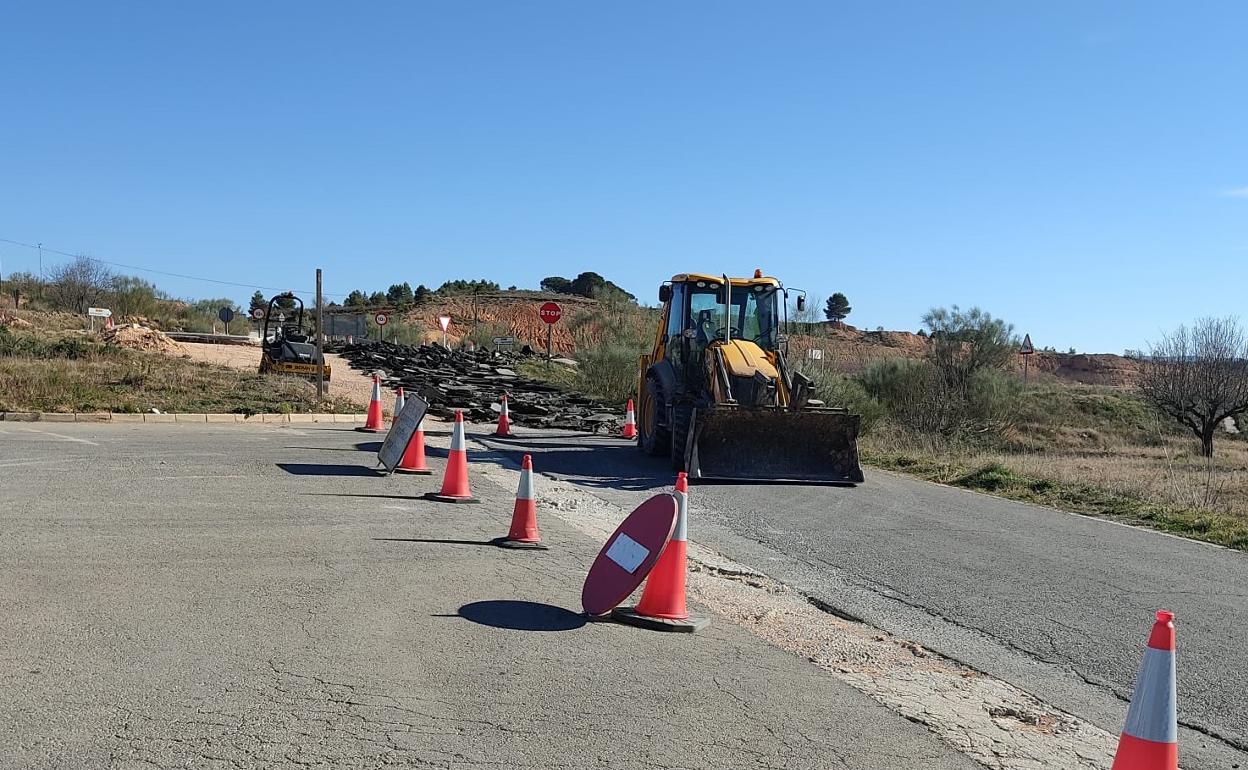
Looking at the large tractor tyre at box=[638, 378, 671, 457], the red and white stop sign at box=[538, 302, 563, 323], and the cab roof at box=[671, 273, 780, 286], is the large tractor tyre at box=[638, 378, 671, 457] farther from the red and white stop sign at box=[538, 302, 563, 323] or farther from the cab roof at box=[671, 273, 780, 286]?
the red and white stop sign at box=[538, 302, 563, 323]

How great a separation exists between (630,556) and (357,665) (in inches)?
73.0

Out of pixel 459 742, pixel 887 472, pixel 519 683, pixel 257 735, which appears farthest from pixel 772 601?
pixel 887 472

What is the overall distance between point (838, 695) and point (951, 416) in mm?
27540

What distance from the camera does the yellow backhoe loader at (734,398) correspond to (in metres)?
14.7

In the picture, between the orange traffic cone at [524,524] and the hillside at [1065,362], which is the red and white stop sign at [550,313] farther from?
A: the hillside at [1065,362]

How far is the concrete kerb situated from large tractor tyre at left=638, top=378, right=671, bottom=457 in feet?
19.5

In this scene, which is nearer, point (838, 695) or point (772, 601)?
point (838, 695)

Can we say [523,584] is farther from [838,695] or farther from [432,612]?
[838,695]

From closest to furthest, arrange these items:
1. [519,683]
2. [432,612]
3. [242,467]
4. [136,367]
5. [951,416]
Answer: [519,683] < [432,612] < [242,467] < [136,367] < [951,416]

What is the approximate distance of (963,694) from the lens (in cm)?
593

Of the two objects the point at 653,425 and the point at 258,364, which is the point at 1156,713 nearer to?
the point at 653,425

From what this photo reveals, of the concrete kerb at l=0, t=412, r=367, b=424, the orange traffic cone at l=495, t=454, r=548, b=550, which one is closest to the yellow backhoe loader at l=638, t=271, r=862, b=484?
the orange traffic cone at l=495, t=454, r=548, b=550

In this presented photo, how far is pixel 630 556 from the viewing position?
22.2 feet

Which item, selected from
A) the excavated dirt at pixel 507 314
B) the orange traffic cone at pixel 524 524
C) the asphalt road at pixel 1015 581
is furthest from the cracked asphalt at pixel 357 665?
the excavated dirt at pixel 507 314
